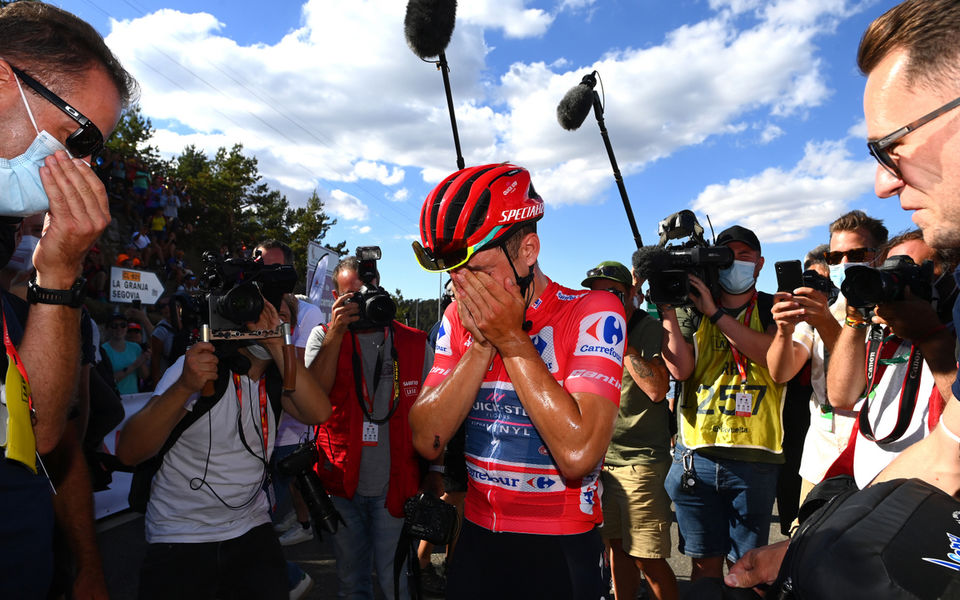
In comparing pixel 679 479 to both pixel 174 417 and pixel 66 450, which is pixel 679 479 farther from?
pixel 66 450

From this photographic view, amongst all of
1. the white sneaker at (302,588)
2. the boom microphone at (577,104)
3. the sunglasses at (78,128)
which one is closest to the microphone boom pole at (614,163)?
the boom microphone at (577,104)

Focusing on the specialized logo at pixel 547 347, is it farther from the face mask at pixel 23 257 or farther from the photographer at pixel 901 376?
the face mask at pixel 23 257

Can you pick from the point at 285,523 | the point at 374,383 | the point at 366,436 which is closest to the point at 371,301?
the point at 374,383

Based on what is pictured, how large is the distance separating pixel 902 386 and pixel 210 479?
3.25 metres

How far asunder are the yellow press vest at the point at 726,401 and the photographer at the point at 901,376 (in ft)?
3.10

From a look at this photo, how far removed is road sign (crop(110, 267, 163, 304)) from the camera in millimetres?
10156

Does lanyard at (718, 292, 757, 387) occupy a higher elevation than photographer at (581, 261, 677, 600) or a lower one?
higher

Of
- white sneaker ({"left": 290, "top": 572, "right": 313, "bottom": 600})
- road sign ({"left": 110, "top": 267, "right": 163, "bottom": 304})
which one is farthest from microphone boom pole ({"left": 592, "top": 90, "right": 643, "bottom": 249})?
road sign ({"left": 110, "top": 267, "right": 163, "bottom": 304})

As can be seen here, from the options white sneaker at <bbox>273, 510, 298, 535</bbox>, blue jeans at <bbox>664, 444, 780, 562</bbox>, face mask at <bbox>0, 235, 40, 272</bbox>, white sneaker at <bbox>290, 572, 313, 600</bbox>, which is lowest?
white sneaker at <bbox>273, 510, 298, 535</bbox>

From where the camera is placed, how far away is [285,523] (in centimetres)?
591

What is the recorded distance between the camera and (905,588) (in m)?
0.85

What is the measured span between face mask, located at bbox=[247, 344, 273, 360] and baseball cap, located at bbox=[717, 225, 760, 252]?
123 inches

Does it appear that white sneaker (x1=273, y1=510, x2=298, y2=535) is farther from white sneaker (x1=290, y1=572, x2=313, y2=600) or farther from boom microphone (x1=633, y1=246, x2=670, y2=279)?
boom microphone (x1=633, y1=246, x2=670, y2=279)

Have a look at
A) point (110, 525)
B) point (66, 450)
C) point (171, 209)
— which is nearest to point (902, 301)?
point (66, 450)
